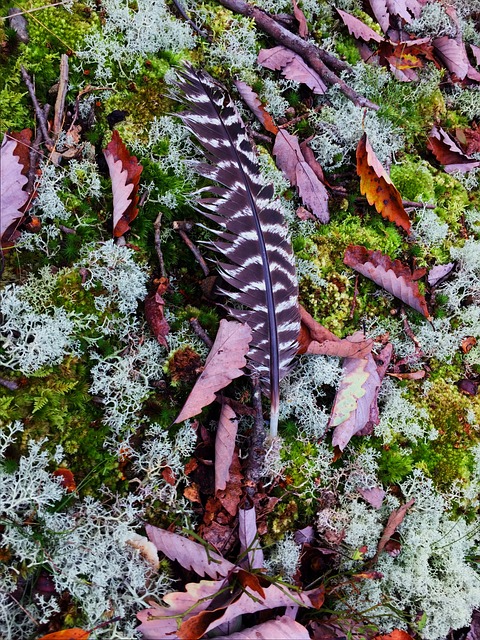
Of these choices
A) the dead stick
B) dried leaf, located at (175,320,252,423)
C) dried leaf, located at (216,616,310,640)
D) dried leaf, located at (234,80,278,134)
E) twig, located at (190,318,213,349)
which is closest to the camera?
dried leaf, located at (216,616,310,640)

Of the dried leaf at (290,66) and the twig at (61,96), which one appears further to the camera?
the dried leaf at (290,66)

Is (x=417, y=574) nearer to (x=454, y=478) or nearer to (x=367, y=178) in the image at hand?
(x=454, y=478)

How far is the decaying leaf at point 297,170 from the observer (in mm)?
2963

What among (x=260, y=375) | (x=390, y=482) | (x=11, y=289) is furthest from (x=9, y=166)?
(x=390, y=482)

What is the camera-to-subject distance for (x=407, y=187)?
3256 millimetres

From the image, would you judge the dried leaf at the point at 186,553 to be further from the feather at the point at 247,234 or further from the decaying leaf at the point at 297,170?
the decaying leaf at the point at 297,170

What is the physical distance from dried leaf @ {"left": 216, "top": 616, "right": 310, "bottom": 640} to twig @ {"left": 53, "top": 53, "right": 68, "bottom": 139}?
2.58 m

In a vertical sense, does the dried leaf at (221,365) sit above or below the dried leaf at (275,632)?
above

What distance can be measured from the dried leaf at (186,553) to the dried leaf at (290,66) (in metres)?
2.75

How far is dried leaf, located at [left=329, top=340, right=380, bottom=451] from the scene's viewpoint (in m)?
2.69

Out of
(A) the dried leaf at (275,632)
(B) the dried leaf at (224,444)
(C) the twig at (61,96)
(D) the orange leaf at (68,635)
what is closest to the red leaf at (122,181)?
(C) the twig at (61,96)

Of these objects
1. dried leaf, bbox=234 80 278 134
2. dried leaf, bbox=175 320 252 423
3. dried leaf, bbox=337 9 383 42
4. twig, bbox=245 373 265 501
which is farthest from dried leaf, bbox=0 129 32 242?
dried leaf, bbox=337 9 383 42

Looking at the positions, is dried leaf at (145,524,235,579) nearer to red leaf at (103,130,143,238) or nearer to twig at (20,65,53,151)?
red leaf at (103,130,143,238)

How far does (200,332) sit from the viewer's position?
2535mm
